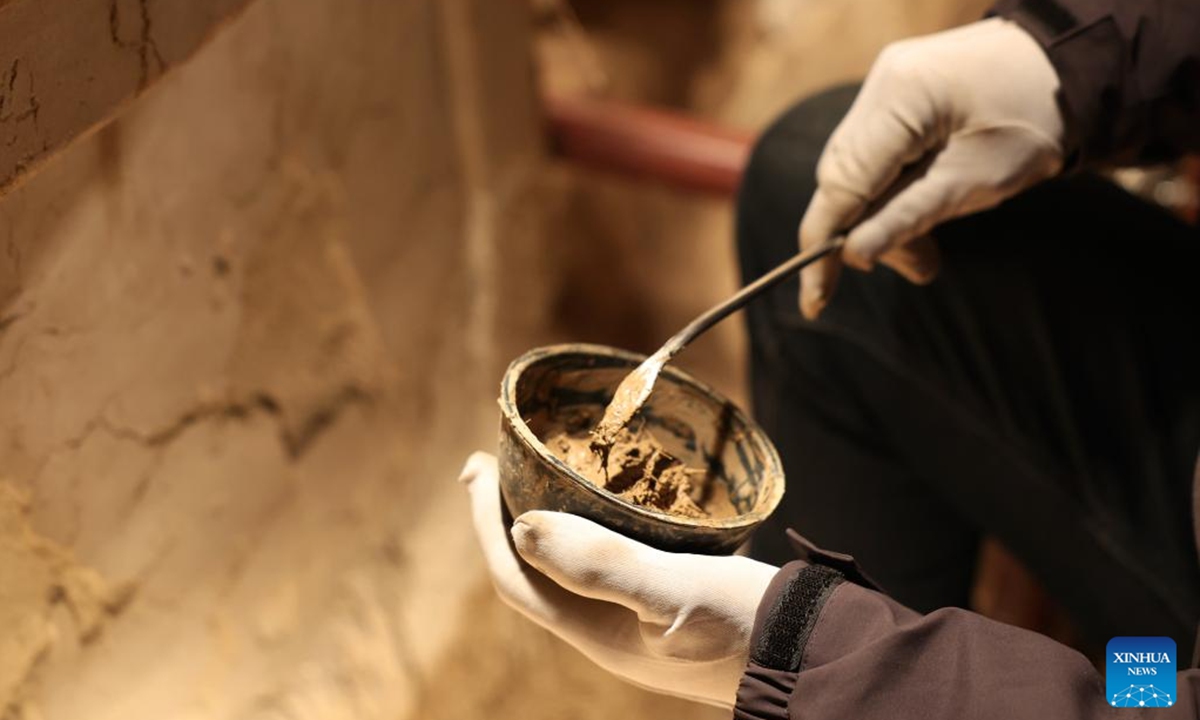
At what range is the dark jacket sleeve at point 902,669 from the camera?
0.81 meters

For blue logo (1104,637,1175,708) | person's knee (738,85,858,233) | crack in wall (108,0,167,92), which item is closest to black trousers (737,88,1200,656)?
person's knee (738,85,858,233)

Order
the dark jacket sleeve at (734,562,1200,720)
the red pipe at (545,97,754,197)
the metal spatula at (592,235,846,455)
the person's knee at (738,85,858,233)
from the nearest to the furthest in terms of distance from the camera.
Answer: the dark jacket sleeve at (734,562,1200,720)
the metal spatula at (592,235,846,455)
the person's knee at (738,85,858,233)
the red pipe at (545,97,754,197)

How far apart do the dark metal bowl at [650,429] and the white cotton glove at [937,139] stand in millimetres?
273

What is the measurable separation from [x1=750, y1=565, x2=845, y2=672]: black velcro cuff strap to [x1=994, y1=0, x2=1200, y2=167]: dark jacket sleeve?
0.60m

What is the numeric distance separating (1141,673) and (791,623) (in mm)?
266

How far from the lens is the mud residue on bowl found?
0.98 m

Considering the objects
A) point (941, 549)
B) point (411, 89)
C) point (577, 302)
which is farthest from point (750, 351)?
point (577, 302)

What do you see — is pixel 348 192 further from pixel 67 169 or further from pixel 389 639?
pixel 389 639

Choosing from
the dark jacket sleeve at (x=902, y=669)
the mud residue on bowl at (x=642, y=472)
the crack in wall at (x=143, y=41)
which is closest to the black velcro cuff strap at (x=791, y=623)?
the dark jacket sleeve at (x=902, y=669)

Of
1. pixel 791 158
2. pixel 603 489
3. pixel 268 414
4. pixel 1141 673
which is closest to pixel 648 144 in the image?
pixel 791 158

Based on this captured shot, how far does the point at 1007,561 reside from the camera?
1826 millimetres

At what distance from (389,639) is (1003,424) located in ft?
2.95

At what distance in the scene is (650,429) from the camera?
3.53 feet

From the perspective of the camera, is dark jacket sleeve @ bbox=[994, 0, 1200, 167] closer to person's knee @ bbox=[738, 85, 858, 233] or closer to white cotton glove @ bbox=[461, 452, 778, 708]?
person's knee @ bbox=[738, 85, 858, 233]
